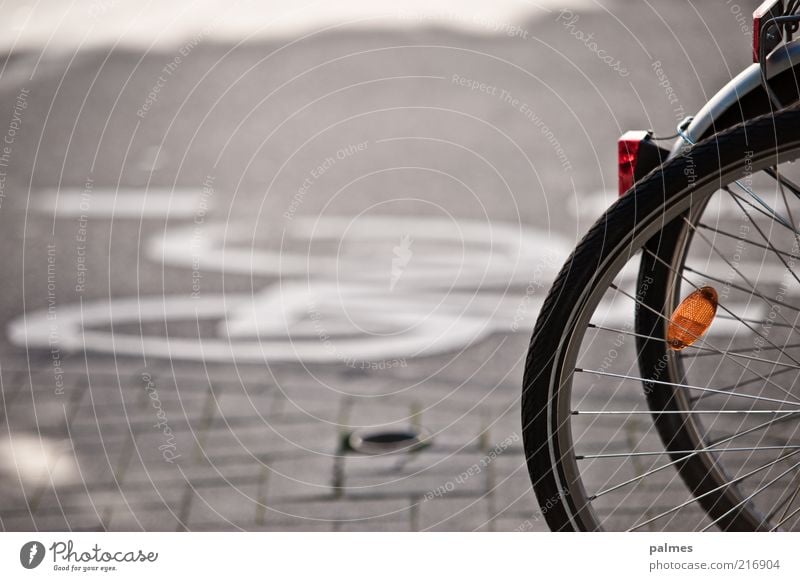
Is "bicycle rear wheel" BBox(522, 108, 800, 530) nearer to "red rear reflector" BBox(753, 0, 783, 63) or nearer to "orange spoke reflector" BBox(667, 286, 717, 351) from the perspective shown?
"orange spoke reflector" BBox(667, 286, 717, 351)

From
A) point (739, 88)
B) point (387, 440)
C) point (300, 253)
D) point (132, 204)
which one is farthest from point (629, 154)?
point (132, 204)

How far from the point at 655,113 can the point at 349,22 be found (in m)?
0.80

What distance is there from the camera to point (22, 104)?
1.61 m

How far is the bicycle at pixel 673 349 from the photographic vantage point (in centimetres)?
116

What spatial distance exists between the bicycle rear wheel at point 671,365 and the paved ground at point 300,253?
182 millimetres

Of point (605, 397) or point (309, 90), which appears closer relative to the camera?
point (605, 397)

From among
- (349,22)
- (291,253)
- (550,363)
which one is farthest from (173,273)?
(550,363)

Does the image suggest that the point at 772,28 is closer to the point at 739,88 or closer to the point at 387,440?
the point at 739,88

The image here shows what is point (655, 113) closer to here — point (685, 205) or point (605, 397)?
point (605, 397)

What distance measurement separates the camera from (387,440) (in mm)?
1727

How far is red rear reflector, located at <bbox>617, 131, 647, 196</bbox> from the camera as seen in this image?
4.14 ft

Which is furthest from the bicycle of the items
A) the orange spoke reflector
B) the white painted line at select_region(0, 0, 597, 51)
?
the white painted line at select_region(0, 0, 597, 51)

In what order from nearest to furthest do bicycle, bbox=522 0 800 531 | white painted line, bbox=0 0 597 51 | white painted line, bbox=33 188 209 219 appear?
bicycle, bbox=522 0 800 531
white painted line, bbox=0 0 597 51
white painted line, bbox=33 188 209 219

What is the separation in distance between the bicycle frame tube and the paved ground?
0.68m
